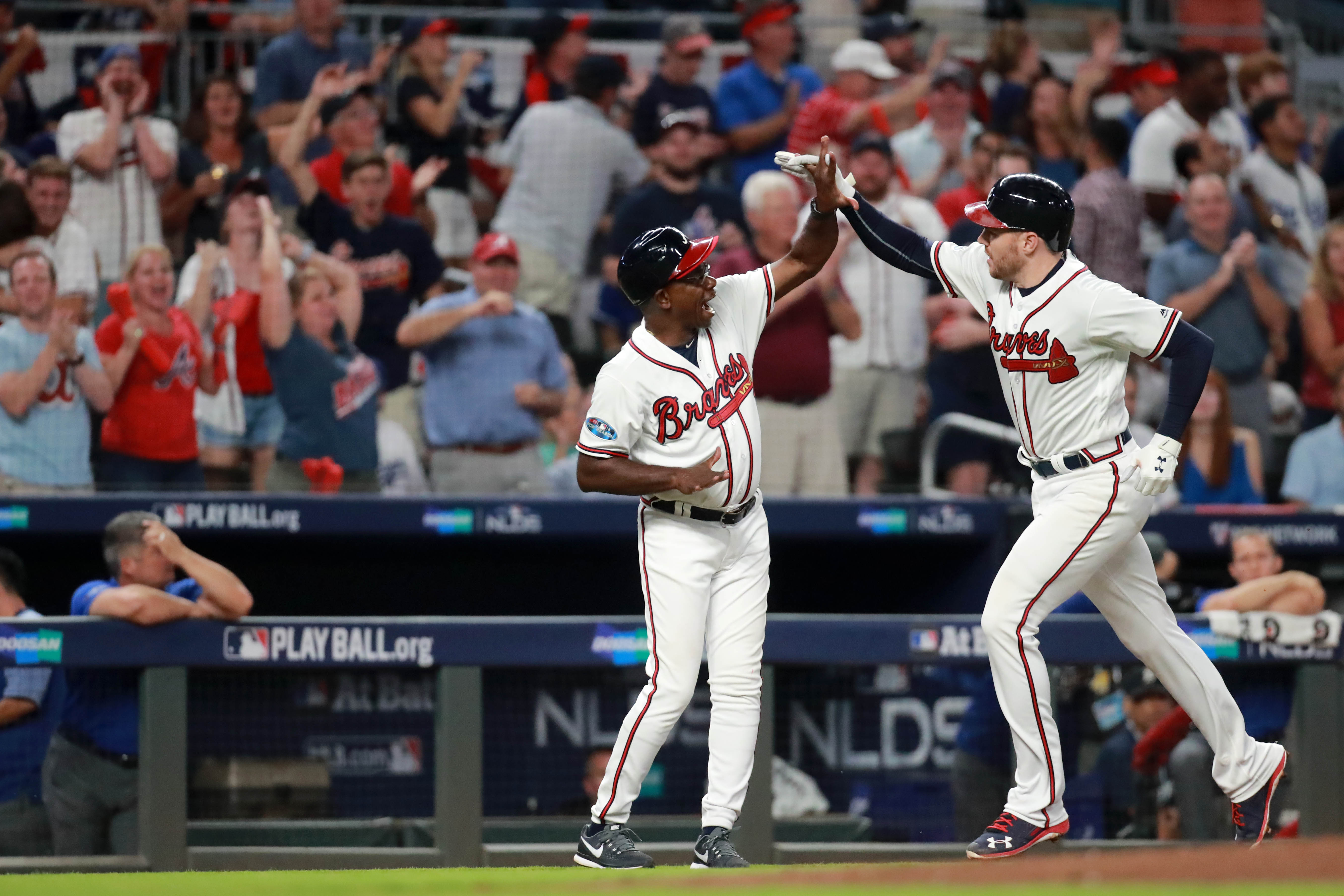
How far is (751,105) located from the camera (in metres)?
9.42

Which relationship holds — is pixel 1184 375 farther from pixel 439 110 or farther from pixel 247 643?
pixel 439 110

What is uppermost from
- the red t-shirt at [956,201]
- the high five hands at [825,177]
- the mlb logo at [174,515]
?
the red t-shirt at [956,201]

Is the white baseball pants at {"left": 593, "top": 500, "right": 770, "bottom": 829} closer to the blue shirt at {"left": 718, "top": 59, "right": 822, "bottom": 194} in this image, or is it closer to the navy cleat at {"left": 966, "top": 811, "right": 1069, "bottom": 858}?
the navy cleat at {"left": 966, "top": 811, "right": 1069, "bottom": 858}

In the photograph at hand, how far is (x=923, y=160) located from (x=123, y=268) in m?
4.27

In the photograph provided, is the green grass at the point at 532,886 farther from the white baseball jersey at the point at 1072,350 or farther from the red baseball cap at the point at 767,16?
the red baseball cap at the point at 767,16

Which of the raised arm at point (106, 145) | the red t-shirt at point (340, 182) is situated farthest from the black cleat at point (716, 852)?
the raised arm at point (106, 145)

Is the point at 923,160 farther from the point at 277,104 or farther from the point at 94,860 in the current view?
the point at 94,860

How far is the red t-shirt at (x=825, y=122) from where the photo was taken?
8.97 meters

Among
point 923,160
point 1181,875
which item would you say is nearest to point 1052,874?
point 1181,875

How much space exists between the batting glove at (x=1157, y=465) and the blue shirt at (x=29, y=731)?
3.53 meters

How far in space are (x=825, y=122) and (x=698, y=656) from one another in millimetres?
4872

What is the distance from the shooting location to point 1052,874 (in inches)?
149

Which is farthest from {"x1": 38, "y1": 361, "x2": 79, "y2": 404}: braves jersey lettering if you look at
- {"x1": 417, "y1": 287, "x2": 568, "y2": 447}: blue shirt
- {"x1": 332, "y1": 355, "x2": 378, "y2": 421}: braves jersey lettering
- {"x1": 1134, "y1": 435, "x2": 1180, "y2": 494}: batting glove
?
{"x1": 1134, "y1": 435, "x2": 1180, "y2": 494}: batting glove

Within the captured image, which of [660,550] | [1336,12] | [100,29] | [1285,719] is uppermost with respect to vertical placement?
[1336,12]
